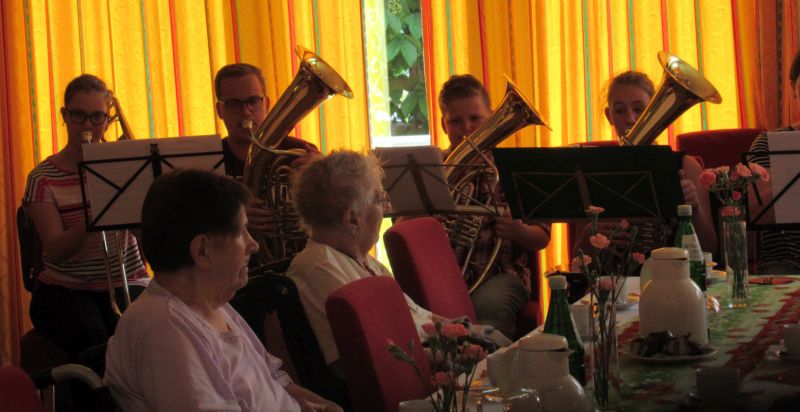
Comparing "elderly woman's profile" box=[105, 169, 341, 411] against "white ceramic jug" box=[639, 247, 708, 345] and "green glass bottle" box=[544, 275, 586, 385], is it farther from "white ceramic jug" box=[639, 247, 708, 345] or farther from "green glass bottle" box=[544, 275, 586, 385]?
"white ceramic jug" box=[639, 247, 708, 345]

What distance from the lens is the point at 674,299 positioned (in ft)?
5.91

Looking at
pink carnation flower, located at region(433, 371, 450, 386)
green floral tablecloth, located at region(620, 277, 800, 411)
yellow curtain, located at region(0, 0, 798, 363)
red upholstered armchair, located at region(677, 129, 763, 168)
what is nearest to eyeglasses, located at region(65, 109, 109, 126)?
yellow curtain, located at region(0, 0, 798, 363)

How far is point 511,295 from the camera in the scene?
3287mm

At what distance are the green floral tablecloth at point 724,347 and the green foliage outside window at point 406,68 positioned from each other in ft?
7.63

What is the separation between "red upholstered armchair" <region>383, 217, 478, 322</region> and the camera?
2.62 m

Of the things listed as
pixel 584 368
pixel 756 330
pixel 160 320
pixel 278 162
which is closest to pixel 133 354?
pixel 160 320

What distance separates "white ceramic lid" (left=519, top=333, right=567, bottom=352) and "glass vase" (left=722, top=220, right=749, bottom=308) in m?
1.10

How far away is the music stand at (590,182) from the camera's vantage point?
250 cm

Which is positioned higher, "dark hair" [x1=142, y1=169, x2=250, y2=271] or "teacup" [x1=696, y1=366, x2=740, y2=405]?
"dark hair" [x1=142, y1=169, x2=250, y2=271]

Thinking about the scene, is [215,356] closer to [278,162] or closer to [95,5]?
[278,162]

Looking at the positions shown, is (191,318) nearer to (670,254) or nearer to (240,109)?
(670,254)

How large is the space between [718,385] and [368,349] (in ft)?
1.89

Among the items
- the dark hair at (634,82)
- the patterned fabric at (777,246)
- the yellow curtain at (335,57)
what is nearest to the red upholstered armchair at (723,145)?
the yellow curtain at (335,57)

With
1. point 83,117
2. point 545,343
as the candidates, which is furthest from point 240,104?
point 545,343
